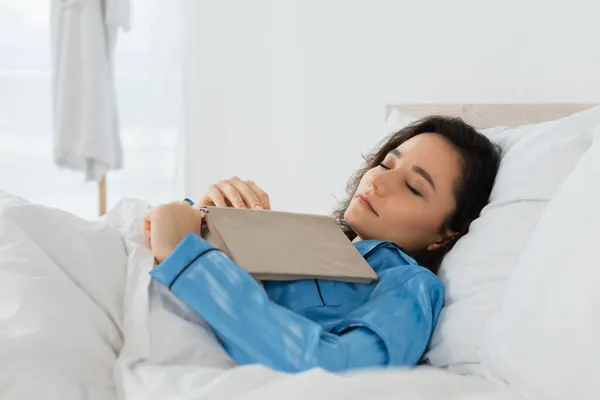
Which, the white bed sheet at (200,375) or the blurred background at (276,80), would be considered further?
the blurred background at (276,80)

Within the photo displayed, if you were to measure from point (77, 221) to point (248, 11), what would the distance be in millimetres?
1960

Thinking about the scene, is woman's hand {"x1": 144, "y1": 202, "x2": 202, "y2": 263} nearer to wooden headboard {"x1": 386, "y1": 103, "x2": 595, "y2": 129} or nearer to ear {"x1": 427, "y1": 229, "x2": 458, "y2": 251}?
ear {"x1": 427, "y1": 229, "x2": 458, "y2": 251}

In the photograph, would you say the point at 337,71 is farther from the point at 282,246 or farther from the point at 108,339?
the point at 108,339

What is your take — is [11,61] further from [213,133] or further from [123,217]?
[123,217]

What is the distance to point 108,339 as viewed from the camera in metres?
0.90

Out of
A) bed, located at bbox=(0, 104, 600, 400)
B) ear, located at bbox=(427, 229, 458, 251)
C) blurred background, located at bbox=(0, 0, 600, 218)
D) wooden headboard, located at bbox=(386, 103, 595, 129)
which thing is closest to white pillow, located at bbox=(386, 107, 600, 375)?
bed, located at bbox=(0, 104, 600, 400)

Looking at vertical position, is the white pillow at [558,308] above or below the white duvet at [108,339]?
above

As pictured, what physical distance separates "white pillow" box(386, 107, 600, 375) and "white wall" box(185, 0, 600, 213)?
1.30ft

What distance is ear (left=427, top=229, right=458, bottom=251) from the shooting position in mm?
1257

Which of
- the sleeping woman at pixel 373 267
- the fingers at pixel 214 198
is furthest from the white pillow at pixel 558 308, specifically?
the fingers at pixel 214 198

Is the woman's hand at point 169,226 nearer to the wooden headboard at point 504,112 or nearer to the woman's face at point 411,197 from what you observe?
the woman's face at point 411,197

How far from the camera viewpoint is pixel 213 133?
3082mm

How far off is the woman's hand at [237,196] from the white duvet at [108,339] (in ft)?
0.65

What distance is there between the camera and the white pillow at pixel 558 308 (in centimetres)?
68
